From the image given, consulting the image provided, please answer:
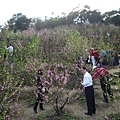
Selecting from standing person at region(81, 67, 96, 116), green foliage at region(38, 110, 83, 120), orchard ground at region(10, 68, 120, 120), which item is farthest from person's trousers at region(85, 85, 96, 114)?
green foliage at region(38, 110, 83, 120)

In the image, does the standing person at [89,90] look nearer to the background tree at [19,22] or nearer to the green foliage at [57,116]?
the green foliage at [57,116]

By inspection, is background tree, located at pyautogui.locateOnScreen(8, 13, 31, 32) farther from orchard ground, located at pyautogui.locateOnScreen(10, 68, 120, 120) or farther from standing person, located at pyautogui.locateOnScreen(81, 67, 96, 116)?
standing person, located at pyautogui.locateOnScreen(81, 67, 96, 116)

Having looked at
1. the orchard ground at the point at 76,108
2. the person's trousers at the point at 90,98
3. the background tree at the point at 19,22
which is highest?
the background tree at the point at 19,22

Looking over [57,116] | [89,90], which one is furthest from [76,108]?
[89,90]

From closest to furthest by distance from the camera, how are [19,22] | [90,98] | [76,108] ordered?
[90,98] → [76,108] → [19,22]

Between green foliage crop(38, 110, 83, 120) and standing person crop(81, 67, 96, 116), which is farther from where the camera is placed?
green foliage crop(38, 110, 83, 120)

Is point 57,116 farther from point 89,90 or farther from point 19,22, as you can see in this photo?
point 19,22

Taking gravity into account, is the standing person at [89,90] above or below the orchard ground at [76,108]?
above

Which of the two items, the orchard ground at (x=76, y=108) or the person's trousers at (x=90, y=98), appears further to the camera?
the orchard ground at (x=76, y=108)

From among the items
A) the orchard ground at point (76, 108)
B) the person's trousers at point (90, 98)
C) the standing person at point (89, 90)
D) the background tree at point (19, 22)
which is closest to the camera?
the standing person at point (89, 90)

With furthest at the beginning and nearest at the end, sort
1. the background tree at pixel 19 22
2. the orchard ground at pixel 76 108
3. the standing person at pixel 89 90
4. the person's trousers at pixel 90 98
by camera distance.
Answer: the background tree at pixel 19 22
the orchard ground at pixel 76 108
the person's trousers at pixel 90 98
the standing person at pixel 89 90

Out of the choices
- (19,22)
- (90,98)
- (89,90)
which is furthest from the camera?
(19,22)

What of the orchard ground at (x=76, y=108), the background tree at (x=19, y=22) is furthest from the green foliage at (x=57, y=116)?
the background tree at (x=19, y=22)

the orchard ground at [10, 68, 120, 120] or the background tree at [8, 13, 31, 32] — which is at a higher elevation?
the background tree at [8, 13, 31, 32]
